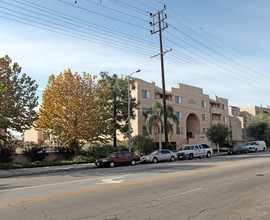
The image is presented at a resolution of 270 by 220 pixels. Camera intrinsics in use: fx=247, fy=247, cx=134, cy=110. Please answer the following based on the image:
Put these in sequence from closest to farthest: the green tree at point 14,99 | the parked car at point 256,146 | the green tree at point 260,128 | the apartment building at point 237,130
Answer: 1. the green tree at point 14,99
2. the parked car at point 256,146
3. the green tree at point 260,128
4. the apartment building at point 237,130

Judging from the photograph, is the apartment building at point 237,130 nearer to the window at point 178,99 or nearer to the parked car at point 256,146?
the parked car at point 256,146

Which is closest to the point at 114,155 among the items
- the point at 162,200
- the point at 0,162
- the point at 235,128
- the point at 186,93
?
the point at 0,162

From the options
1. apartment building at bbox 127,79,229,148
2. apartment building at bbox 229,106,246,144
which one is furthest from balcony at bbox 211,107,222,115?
apartment building at bbox 229,106,246,144

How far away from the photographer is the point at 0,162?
74.1 feet

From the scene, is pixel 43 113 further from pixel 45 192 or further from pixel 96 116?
pixel 45 192

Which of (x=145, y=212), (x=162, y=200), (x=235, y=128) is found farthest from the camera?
(x=235, y=128)

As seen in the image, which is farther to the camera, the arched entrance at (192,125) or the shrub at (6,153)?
the arched entrance at (192,125)

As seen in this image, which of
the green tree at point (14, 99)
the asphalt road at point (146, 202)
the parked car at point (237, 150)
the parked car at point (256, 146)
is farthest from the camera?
the parked car at point (256, 146)

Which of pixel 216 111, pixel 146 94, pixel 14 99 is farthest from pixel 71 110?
pixel 216 111

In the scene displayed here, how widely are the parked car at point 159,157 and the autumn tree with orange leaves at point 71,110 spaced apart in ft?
19.5

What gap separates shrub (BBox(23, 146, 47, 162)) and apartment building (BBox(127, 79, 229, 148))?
14.9 meters

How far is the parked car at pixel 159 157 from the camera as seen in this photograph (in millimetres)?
23562

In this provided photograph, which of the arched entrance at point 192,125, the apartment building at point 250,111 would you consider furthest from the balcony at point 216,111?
the apartment building at point 250,111

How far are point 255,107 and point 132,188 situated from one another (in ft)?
251
